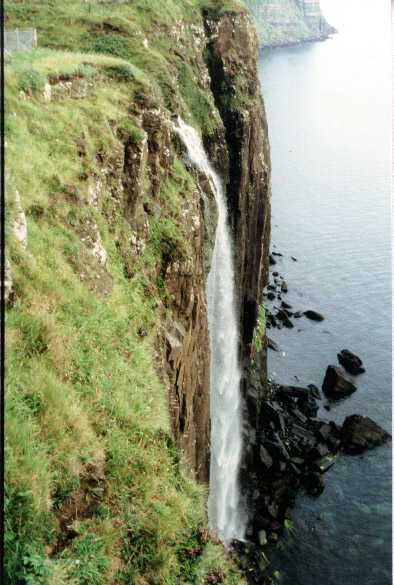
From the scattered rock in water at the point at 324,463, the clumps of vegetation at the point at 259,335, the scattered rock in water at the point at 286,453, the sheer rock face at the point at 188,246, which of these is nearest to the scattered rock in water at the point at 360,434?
the scattered rock in water at the point at 286,453

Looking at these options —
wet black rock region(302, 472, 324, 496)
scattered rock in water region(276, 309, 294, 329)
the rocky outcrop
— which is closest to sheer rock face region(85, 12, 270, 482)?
the rocky outcrop

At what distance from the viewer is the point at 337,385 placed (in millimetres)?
46656

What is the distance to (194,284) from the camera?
778 inches

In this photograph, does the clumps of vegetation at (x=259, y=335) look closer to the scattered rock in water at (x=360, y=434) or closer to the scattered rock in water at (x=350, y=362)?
the scattered rock in water at (x=360, y=434)

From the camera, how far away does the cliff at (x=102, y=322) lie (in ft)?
26.8

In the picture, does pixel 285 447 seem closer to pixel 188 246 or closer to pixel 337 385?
pixel 337 385

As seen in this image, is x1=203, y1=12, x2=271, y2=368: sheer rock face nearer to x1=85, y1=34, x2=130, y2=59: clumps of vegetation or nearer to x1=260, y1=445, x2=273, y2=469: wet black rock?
x1=260, y1=445, x2=273, y2=469: wet black rock

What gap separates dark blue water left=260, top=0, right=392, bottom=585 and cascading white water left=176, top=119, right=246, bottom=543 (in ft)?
14.5

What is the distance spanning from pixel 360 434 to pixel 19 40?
112 feet

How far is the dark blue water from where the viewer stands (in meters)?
32.5

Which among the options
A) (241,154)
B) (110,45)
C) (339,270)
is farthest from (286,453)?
(339,270)

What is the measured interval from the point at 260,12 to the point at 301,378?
172427mm

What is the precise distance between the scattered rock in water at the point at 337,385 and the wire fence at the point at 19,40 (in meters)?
35.3

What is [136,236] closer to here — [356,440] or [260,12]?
[356,440]
